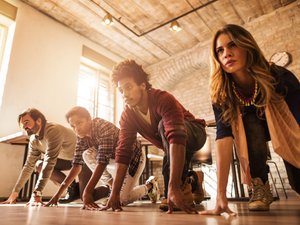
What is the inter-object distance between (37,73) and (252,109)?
3415 millimetres

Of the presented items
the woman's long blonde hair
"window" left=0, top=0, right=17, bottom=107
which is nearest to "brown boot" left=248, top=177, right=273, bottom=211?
the woman's long blonde hair

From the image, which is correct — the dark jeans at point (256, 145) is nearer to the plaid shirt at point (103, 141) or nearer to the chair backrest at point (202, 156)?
the plaid shirt at point (103, 141)

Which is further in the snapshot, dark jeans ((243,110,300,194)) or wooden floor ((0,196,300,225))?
dark jeans ((243,110,300,194))

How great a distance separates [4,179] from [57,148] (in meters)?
1.60

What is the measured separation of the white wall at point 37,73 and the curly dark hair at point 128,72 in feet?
7.99

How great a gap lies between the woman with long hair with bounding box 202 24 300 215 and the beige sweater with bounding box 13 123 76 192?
1290 millimetres

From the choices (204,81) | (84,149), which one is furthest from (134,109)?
(204,81)

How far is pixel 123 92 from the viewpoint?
1241 millimetres

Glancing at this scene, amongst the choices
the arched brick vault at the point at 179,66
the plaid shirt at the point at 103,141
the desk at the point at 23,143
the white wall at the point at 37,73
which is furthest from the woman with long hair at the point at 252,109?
the arched brick vault at the point at 179,66

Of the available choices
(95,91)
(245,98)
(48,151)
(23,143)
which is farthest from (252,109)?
(95,91)

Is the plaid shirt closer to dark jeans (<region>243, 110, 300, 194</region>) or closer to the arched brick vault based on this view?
dark jeans (<region>243, 110, 300, 194</region>)

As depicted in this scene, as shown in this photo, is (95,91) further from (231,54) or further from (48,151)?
(231,54)

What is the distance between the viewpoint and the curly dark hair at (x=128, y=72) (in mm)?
1271

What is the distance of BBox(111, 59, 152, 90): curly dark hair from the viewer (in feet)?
4.17
